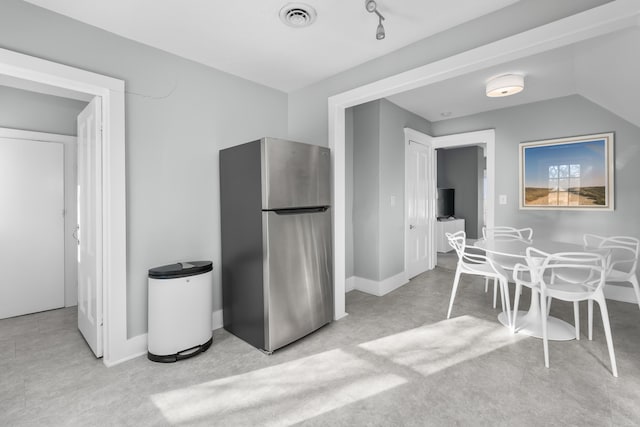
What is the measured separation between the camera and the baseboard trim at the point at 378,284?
148 inches

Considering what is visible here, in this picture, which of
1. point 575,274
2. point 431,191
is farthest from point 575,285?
point 431,191

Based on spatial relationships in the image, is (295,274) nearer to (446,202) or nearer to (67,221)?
(67,221)

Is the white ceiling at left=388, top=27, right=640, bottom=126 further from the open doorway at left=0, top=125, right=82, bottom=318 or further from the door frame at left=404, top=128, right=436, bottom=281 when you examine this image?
the open doorway at left=0, top=125, right=82, bottom=318

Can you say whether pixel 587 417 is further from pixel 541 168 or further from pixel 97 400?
pixel 541 168

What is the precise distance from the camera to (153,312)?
2.23 m

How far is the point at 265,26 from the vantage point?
2.18 metres

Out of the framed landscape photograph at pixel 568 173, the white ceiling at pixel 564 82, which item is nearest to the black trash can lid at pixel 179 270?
the white ceiling at pixel 564 82

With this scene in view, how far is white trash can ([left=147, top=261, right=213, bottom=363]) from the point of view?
2.21m

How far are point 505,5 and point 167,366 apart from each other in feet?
11.1

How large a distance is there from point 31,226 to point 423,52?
4250 millimetres

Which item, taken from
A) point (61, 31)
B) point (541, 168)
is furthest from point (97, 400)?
point (541, 168)

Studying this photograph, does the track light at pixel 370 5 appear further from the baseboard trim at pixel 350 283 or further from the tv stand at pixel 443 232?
the tv stand at pixel 443 232

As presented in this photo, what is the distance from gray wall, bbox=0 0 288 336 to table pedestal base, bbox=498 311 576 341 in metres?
2.81

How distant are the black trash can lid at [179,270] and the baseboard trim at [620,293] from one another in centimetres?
450
